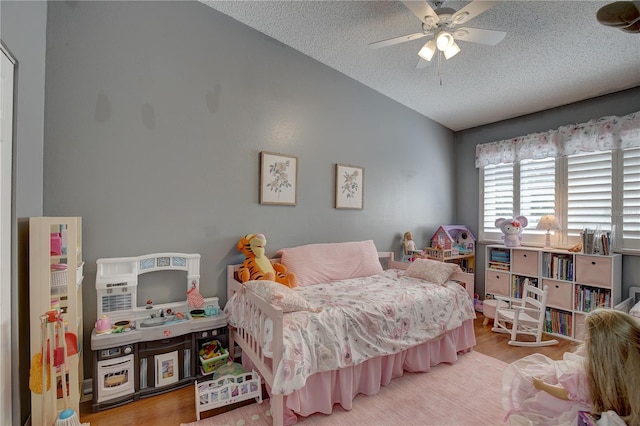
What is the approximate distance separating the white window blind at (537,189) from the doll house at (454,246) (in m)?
0.71

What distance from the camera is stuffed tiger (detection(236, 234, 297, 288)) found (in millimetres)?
2443

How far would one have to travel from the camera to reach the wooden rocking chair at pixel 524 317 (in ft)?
9.70

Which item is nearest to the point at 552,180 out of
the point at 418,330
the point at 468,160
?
the point at 468,160

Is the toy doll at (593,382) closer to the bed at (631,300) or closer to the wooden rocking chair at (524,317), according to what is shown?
the wooden rocking chair at (524,317)

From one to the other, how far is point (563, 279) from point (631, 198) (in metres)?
0.98

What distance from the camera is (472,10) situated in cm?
175

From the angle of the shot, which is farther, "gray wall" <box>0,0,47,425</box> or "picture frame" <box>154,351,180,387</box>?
"picture frame" <box>154,351,180,387</box>

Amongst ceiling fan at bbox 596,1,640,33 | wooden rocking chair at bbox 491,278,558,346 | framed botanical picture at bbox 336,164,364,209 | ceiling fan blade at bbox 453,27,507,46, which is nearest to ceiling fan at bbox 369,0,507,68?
ceiling fan blade at bbox 453,27,507,46

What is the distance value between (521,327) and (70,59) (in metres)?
4.63

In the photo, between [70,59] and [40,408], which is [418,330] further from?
[70,59]

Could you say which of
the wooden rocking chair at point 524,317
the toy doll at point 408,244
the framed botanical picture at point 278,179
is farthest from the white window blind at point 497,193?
the framed botanical picture at point 278,179

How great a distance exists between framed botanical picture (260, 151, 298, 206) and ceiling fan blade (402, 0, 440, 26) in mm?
1564

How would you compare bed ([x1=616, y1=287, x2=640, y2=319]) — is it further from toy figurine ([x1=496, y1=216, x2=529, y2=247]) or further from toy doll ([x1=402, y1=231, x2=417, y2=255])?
toy doll ([x1=402, y1=231, x2=417, y2=255])

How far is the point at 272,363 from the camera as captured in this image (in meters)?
1.76
